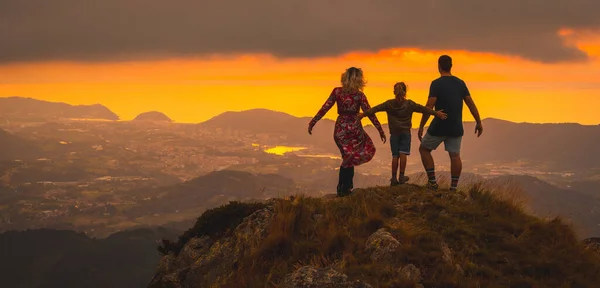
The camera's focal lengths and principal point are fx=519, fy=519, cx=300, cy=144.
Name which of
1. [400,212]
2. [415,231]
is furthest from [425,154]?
[415,231]

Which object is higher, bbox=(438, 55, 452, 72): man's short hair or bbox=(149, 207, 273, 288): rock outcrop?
bbox=(438, 55, 452, 72): man's short hair

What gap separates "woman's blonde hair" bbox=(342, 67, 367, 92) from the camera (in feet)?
55.0

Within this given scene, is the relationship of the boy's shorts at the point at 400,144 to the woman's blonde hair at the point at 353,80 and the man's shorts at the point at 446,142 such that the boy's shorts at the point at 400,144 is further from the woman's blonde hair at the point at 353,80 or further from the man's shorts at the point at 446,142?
the woman's blonde hair at the point at 353,80

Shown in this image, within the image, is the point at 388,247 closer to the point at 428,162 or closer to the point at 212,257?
the point at 428,162

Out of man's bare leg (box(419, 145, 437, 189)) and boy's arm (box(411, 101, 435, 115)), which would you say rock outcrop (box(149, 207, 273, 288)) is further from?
boy's arm (box(411, 101, 435, 115))

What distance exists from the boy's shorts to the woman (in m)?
0.41

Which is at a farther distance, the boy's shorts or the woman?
the woman

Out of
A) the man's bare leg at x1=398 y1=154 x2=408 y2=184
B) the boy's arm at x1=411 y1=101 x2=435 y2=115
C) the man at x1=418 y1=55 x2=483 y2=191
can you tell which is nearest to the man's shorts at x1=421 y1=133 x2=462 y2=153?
the man at x1=418 y1=55 x2=483 y2=191

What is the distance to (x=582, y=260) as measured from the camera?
1255 centimetres

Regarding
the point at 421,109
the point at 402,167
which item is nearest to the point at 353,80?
the point at 421,109

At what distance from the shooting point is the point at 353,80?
55.0 ft

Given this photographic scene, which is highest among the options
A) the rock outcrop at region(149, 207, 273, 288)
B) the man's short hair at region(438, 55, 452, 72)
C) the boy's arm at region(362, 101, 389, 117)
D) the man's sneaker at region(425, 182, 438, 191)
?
the man's short hair at region(438, 55, 452, 72)

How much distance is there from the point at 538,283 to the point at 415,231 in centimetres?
292

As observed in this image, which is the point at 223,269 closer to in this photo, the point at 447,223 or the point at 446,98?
the point at 447,223
